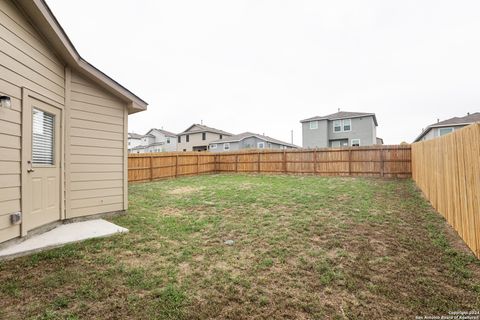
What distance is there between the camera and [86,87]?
16.7ft

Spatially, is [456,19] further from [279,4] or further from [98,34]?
[98,34]

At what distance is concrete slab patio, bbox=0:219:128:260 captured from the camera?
3271 millimetres

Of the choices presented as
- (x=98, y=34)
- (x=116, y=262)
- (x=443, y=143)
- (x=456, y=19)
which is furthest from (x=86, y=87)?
(x=456, y=19)

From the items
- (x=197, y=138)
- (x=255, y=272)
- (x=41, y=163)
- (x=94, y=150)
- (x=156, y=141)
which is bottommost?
(x=255, y=272)

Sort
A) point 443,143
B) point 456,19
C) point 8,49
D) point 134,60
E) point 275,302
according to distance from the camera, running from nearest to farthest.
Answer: point 275,302, point 8,49, point 443,143, point 456,19, point 134,60

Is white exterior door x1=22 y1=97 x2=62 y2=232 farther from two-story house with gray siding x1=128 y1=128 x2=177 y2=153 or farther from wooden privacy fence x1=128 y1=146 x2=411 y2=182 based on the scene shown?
two-story house with gray siding x1=128 y1=128 x2=177 y2=153

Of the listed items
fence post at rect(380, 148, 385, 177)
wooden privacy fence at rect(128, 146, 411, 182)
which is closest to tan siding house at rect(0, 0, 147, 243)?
wooden privacy fence at rect(128, 146, 411, 182)

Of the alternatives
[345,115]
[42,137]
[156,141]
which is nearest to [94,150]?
[42,137]

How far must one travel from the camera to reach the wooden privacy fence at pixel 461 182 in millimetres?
3039

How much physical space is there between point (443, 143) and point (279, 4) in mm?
11195

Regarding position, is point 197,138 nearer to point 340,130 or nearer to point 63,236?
point 340,130

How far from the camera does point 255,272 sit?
2857 millimetres

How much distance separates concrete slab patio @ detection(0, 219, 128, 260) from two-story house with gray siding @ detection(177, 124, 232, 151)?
30.7m

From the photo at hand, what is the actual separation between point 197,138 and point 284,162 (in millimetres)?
22499
